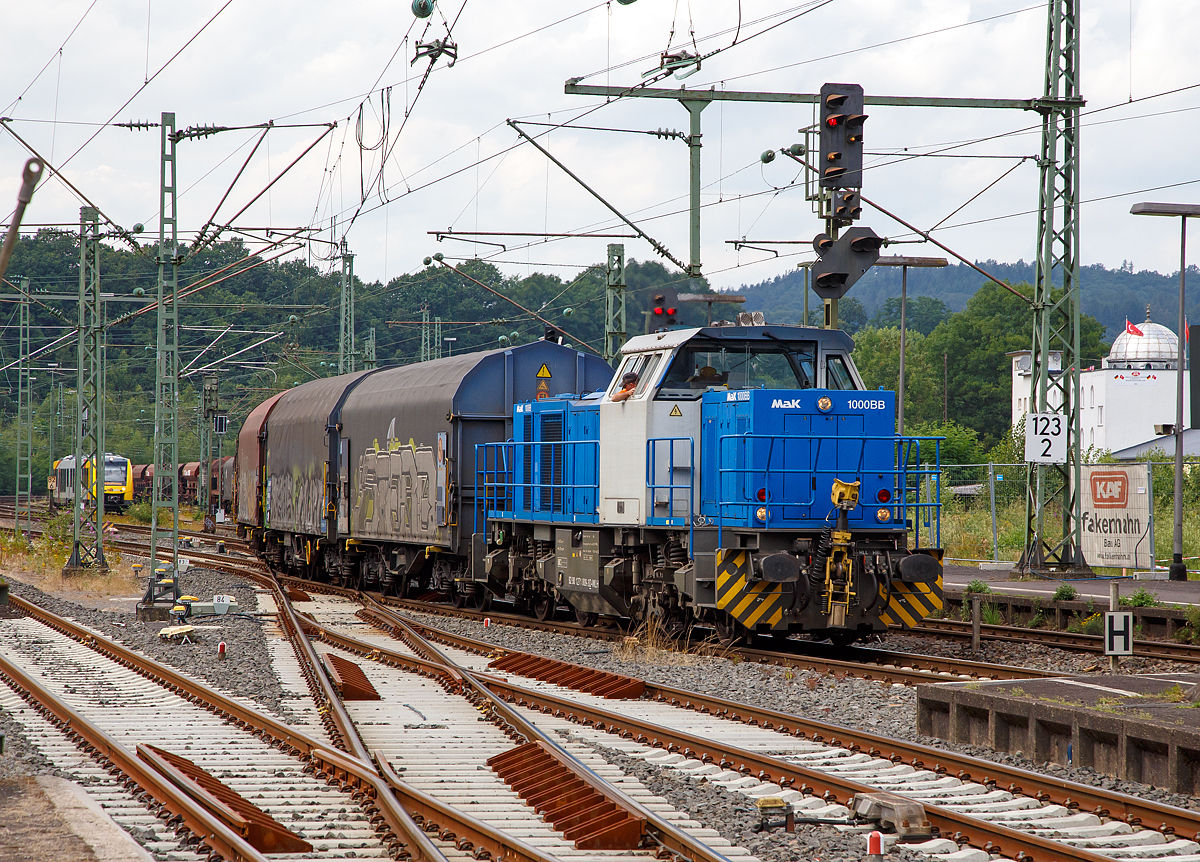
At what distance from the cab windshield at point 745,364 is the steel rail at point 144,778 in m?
7.14

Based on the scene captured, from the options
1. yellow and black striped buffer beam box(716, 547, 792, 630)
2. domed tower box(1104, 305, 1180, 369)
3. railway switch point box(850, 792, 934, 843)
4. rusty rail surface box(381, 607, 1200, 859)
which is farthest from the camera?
domed tower box(1104, 305, 1180, 369)

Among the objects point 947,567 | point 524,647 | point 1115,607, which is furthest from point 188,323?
point 1115,607

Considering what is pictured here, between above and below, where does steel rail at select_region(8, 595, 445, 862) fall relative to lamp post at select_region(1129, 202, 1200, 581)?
below

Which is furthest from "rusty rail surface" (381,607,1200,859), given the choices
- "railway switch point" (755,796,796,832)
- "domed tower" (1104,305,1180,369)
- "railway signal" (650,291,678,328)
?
"domed tower" (1104,305,1180,369)

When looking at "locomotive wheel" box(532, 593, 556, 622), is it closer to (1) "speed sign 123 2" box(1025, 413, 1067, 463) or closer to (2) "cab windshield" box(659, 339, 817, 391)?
(2) "cab windshield" box(659, 339, 817, 391)

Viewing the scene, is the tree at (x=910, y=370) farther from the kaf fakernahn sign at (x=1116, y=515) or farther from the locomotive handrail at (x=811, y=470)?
the locomotive handrail at (x=811, y=470)

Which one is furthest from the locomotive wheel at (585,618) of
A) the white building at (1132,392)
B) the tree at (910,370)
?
the tree at (910,370)

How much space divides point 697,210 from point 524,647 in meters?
8.46

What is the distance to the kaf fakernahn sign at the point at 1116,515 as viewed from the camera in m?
22.4

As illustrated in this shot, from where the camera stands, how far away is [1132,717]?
7.92 meters

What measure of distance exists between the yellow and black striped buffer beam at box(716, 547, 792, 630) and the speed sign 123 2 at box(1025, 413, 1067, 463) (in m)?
8.91

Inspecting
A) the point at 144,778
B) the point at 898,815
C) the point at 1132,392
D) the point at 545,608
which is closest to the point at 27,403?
the point at 545,608

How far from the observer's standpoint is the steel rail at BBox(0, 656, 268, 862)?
598 centimetres

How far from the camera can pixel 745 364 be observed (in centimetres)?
1436
